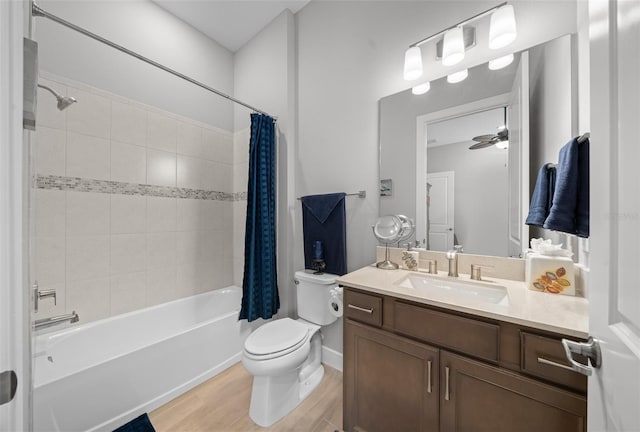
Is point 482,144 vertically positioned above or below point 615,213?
above

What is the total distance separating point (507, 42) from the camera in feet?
4.01

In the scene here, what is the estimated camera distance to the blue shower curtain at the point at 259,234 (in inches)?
78.9

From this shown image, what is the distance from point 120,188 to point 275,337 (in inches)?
63.1

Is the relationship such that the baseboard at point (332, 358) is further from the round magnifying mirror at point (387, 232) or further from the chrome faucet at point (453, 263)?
the chrome faucet at point (453, 263)

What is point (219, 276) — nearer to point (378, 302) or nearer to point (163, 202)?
point (163, 202)

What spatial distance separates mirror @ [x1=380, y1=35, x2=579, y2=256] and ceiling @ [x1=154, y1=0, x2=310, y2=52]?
137 centimetres

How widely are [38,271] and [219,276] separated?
1240 millimetres

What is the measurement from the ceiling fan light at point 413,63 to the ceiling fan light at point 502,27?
0.36 m

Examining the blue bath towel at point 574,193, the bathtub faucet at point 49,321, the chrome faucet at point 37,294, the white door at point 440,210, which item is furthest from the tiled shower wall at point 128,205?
the blue bath towel at point 574,193

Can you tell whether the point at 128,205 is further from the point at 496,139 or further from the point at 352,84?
the point at 496,139

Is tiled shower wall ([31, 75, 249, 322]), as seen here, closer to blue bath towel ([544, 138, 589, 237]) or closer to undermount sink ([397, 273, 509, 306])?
undermount sink ([397, 273, 509, 306])

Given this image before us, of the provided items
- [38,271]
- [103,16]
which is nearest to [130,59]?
[103,16]

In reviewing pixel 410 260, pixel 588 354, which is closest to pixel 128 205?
pixel 410 260

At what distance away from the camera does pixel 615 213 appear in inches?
18.3
